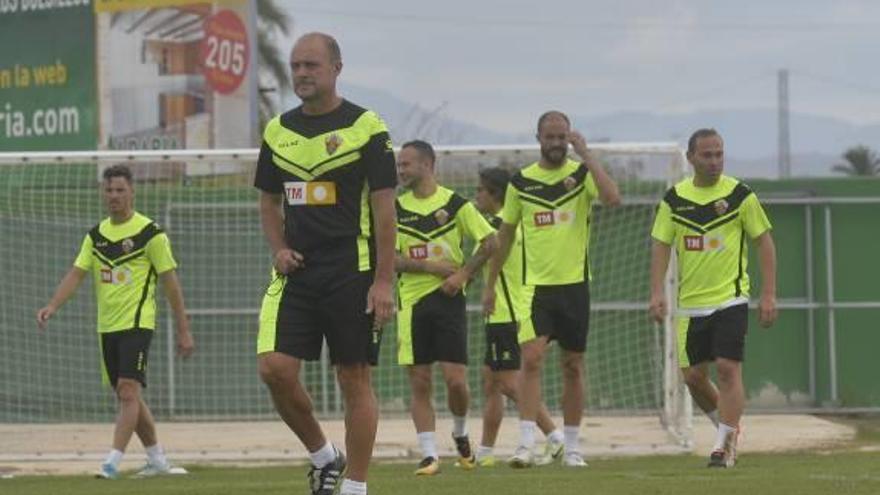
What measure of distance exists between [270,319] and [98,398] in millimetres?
11567

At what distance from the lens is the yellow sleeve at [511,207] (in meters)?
13.8

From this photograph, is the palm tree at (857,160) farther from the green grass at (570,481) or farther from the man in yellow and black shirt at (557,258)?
the man in yellow and black shirt at (557,258)

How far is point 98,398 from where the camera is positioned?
66.4 feet

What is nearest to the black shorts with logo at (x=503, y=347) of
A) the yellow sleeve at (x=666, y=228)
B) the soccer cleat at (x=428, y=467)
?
the soccer cleat at (x=428, y=467)

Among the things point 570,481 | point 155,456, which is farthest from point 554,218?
point 155,456

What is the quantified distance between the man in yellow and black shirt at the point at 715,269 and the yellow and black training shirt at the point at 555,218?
663mm

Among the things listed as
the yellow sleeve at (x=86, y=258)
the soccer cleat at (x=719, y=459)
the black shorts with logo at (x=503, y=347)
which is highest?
the yellow sleeve at (x=86, y=258)

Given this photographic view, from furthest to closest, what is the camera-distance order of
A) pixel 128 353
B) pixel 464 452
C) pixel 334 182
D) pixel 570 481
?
1. pixel 464 452
2. pixel 128 353
3. pixel 570 481
4. pixel 334 182

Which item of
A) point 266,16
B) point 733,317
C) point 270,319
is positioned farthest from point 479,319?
point 266,16

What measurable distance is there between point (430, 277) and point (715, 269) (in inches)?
81.4

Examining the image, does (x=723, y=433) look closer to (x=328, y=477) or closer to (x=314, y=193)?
(x=328, y=477)

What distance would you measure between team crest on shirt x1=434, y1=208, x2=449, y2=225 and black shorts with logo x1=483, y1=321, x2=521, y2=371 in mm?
1119

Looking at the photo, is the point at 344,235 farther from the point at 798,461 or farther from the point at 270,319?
the point at 798,461

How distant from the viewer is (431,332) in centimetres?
1367
